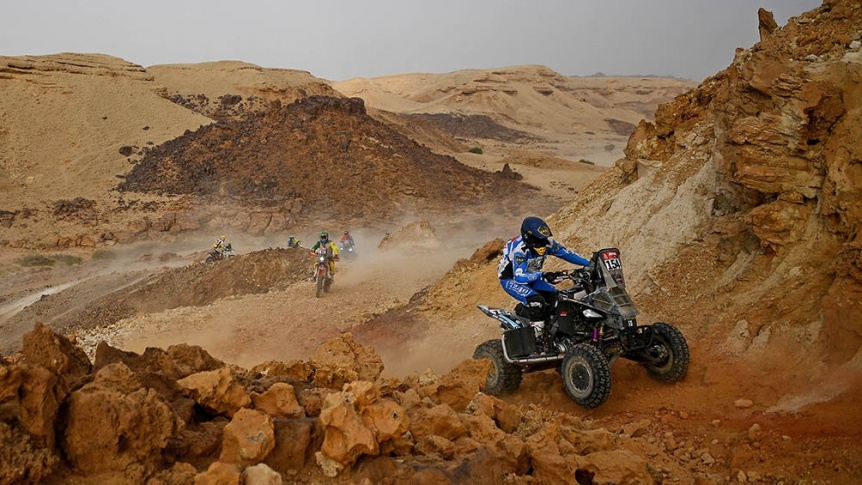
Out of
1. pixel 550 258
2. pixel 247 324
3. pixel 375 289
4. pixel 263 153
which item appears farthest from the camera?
pixel 263 153

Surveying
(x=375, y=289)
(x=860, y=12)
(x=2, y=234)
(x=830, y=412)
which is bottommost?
(x=2, y=234)

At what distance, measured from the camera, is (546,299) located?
251 inches

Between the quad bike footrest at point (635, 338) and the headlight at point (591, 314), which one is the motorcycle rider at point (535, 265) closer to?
the headlight at point (591, 314)

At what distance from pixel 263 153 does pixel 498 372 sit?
2860 cm

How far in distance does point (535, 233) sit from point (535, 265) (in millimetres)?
380

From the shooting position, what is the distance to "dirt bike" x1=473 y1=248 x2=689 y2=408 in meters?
5.61

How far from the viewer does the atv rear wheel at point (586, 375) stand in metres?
5.45

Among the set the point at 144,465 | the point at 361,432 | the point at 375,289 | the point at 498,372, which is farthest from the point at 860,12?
the point at 375,289

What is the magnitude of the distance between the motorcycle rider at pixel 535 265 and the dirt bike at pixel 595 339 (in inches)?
4.2

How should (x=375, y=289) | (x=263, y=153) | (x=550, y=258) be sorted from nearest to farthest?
1. (x=550, y=258)
2. (x=375, y=289)
3. (x=263, y=153)

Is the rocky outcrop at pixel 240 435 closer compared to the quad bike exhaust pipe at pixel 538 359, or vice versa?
the rocky outcrop at pixel 240 435

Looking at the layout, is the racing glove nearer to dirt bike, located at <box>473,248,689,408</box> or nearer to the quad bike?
dirt bike, located at <box>473,248,689,408</box>

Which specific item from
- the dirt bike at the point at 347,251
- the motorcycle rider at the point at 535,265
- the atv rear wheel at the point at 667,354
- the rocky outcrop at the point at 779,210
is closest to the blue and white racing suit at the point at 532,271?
the motorcycle rider at the point at 535,265

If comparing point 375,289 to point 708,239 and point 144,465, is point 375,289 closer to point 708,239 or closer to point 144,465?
point 708,239
